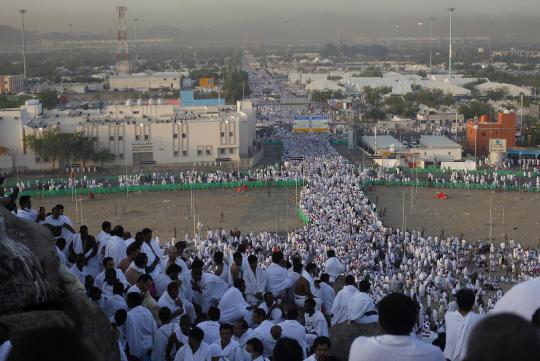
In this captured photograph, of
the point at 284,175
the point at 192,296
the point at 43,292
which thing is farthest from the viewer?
the point at 284,175

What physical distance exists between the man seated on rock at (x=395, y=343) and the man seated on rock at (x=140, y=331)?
2986 mm

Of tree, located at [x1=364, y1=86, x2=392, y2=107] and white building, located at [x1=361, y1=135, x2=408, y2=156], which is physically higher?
tree, located at [x1=364, y1=86, x2=392, y2=107]

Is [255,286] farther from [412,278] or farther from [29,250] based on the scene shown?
[412,278]

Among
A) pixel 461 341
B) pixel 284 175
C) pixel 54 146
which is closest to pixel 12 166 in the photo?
pixel 54 146

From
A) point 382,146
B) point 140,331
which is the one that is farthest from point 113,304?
point 382,146

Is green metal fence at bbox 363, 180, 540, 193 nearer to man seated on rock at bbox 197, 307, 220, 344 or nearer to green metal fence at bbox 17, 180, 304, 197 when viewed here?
green metal fence at bbox 17, 180, 304, 197

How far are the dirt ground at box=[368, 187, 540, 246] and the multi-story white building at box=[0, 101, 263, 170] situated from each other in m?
7.47

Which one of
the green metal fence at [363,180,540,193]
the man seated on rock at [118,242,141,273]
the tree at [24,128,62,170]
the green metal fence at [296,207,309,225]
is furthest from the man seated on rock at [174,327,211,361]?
the tree at [24,128,62,170]

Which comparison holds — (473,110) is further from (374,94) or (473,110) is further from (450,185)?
(450,185)

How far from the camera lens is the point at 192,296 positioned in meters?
6.49

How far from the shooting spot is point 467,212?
22.0 meters

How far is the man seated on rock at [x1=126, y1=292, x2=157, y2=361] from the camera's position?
5.50 metres

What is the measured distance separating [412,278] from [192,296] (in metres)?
8.01

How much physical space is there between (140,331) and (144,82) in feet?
192
